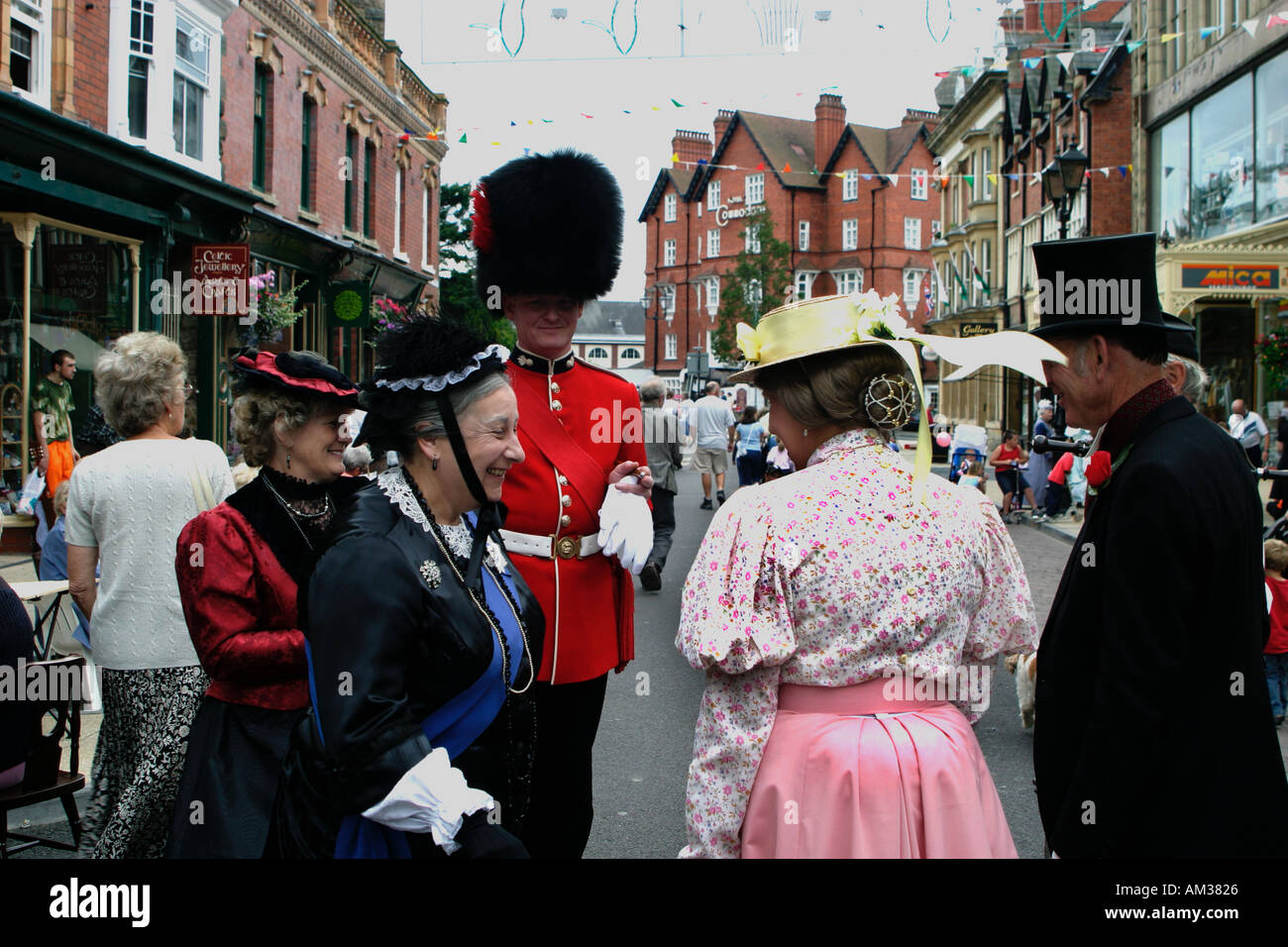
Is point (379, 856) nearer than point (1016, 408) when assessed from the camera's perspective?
Yes

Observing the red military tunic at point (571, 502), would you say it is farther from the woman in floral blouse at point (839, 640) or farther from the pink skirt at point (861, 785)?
the pink skirt at point (861, 785)

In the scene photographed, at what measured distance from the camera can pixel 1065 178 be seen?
1382 cm

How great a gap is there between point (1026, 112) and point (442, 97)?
1651cm

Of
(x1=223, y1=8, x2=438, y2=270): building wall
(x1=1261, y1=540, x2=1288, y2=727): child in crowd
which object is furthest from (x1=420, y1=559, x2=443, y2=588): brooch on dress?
(x1=223, y1=8, x2=438, y2=270): building wall

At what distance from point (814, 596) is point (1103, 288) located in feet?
3.29

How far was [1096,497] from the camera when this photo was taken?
2.40 metres

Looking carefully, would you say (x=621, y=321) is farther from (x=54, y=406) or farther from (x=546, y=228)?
(x=546, y=228)

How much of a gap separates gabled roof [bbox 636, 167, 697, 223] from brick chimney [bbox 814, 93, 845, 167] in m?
8.46

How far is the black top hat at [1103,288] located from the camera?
2.39 metres

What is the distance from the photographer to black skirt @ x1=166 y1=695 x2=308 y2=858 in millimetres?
2898

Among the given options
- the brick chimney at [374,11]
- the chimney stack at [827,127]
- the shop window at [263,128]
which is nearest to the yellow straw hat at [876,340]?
the shop window at [263,128]

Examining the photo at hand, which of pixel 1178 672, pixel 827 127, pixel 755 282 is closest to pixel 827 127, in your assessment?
pixel 827 127
